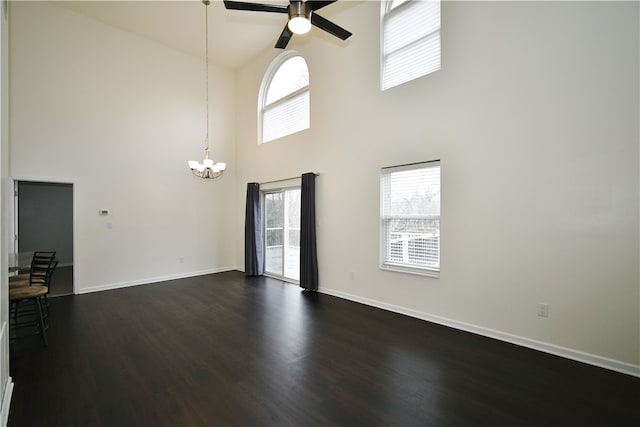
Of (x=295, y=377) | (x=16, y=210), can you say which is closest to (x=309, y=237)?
(x=295, y=377)

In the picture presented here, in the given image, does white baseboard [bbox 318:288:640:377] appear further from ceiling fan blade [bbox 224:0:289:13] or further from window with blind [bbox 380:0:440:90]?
ceiling fan blade [bbox 224:0:289:13]

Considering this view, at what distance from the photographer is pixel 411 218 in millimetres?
4129

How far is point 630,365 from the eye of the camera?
2604mm

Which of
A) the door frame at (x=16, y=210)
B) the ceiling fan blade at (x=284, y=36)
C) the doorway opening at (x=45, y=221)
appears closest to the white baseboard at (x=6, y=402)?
the door frame at (x=16, y=210)

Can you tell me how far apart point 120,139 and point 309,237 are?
4.12 metres

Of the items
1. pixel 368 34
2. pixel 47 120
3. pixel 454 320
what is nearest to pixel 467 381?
pixel 454 320

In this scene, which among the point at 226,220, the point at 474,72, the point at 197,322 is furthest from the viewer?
the point at 226,220

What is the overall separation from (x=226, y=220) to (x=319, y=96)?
376 cm

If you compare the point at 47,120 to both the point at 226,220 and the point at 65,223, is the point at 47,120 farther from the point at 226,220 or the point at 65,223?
the point at 65,223

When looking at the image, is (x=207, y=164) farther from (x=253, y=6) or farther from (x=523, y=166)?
(x=523, y=166)

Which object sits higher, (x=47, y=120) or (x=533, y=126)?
(x=47, y=120)

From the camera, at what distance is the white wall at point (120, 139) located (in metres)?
4.92

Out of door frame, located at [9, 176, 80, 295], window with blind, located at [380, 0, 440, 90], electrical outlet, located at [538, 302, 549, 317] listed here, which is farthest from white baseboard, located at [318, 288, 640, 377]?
door frame, located at [9, 176, 80, 295]

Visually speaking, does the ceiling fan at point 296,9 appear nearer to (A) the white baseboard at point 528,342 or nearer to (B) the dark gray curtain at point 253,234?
(A) the white baseboard at point 528,342
